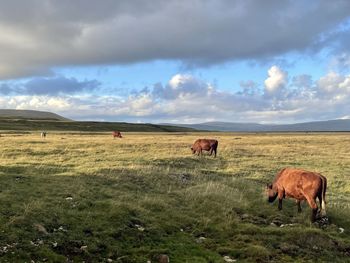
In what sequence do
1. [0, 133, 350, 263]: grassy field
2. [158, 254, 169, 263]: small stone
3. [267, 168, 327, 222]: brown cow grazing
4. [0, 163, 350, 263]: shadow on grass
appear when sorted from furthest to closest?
[267, 168, 327, 222]: brown cow grazing < [0, 133, 350, 263]: grassy field < [0, 163, 350, 263]: shadow on grass < [158, 254, 169, 263]: small stone

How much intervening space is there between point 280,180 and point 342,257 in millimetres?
6096

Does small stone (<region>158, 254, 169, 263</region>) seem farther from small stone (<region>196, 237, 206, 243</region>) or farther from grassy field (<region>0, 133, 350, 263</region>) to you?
small stone (<region>196, 237, 206, 243</region>)

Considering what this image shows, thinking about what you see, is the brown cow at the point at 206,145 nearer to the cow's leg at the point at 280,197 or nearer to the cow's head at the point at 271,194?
the cow's head at the point at 271,194

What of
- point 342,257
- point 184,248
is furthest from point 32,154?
point 342,257

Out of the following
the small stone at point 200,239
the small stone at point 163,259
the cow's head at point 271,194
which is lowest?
the small stone at point 200,239

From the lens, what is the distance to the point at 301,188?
17875 millimetres

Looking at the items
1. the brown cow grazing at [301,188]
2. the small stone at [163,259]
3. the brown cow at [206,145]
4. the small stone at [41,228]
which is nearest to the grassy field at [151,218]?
the small stone at [41,228]

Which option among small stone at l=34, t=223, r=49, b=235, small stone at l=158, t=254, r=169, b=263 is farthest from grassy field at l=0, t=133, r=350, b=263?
small stone at l=158, t=254, r=169, b=263

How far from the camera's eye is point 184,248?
13.2 m

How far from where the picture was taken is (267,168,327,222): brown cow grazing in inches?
677

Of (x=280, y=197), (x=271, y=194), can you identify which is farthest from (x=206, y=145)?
(x=280, y=197)

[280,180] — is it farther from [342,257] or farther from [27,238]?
[27,238]

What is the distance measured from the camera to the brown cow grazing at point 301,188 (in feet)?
56.4

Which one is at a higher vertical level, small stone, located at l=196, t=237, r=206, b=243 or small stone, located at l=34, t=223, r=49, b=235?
small stone, located at l=34, t=223, r=49, b=235
